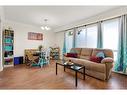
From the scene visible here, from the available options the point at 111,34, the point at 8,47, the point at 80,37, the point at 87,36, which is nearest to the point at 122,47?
the point at 111,34

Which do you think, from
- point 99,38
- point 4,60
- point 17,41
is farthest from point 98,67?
point 17,41

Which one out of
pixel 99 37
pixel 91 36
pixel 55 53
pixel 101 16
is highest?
pixel 101 16

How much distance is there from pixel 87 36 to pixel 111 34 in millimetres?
1381

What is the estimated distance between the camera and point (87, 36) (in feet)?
18.0

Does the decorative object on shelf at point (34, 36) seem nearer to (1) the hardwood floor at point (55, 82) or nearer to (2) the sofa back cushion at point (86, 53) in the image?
(2) the sofa back cushion at point (86, 53)

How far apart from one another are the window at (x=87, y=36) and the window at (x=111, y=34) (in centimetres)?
54

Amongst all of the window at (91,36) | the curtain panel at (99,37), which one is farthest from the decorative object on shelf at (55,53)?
the curtain panel at (99,37)

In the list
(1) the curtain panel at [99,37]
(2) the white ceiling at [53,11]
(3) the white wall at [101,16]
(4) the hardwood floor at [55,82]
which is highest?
(2) the white ceiling at [53,11]

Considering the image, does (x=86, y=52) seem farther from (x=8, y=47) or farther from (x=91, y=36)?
(x=8, y=47)

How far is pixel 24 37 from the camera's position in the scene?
6309mm

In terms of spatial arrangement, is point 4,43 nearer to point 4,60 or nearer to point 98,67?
point 4,60

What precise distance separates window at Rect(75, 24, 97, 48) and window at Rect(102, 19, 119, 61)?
542mm

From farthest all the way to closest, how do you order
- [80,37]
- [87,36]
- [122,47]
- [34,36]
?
1. [34,36]
2. [80,37]
3. [87,36]
4. [122,47]

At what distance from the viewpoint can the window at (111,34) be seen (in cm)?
414
